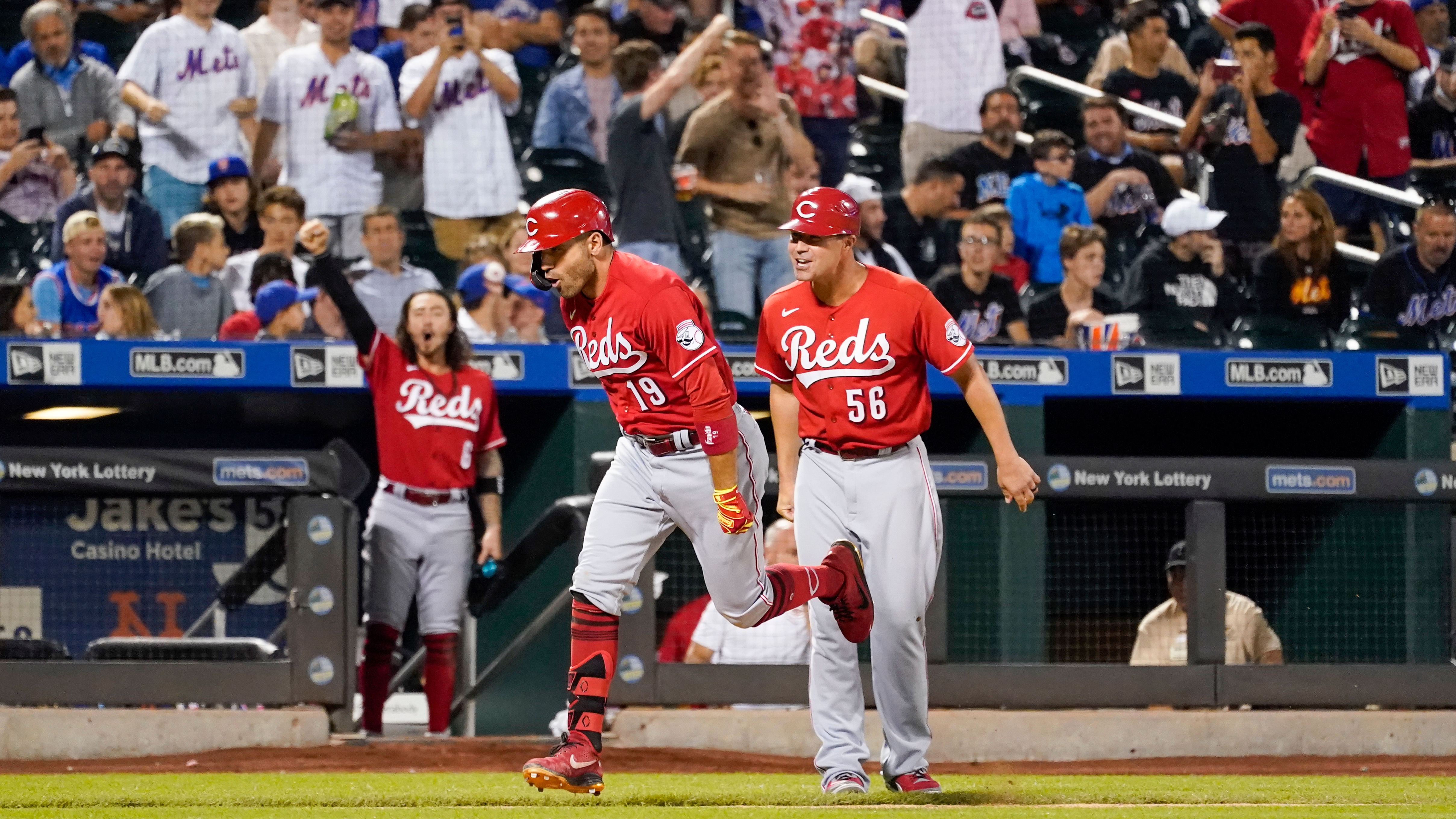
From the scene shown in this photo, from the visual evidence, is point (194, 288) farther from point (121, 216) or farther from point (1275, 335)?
point (1275, 335)

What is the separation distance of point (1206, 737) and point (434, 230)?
4425mm

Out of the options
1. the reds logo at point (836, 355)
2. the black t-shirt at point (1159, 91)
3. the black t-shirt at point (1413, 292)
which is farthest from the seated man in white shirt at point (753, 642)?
the black t-shirt at point (1159, 91)

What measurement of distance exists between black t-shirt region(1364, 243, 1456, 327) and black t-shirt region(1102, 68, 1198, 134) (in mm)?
1949

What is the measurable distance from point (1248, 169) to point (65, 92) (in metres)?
6.04

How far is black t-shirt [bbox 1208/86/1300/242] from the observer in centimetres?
845

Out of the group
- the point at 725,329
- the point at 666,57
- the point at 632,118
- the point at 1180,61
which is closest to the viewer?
the point at 725,329

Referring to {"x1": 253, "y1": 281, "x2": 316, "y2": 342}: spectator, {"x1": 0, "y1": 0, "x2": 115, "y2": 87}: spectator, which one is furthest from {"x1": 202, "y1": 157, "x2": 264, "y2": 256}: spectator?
{"x1": 0, "y1": 0, "x2": 115, "y2": 87}: spectator

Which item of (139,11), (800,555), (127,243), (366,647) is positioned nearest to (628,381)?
(800,555)

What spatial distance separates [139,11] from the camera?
9555 mm

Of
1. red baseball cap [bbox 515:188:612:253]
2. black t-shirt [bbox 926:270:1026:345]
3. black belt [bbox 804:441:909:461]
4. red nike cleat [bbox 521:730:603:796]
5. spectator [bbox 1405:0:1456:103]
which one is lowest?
red nike cleat [bbox 521:730:603:796]

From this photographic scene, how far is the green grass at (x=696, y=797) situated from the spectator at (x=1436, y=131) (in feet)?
17.0

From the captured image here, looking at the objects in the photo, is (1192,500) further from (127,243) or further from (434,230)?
(127,243)

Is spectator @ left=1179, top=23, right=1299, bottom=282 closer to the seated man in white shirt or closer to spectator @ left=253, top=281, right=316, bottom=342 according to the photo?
the seated man in white shirt

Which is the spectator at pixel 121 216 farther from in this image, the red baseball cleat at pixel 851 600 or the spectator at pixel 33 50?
the red baseball cleat at pixel 851 600
